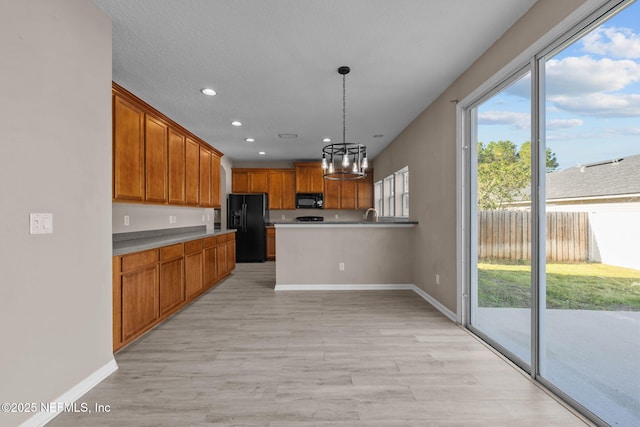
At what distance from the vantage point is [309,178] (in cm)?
721

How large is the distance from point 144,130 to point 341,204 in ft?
16.4

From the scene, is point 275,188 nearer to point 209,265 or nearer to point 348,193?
point 348,193

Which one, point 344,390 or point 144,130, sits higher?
point 144,130

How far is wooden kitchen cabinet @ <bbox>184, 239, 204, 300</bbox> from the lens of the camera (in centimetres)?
360

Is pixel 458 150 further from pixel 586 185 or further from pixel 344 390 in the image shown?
pixel 344 390

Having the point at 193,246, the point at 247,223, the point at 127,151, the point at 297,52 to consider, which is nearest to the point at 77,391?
the point at 127,151

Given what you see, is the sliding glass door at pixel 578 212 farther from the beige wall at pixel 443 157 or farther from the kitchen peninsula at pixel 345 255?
the kitchen peninsula at pixel 345 255

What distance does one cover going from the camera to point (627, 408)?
1575mm

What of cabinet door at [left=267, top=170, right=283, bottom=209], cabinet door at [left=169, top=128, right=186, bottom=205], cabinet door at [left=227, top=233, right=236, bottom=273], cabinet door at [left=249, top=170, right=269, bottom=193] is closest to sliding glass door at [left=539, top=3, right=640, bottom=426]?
cabinet door at [left=169, top=128, right=186, bottom=205]

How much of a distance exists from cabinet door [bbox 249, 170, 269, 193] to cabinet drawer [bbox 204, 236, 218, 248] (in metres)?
2.84

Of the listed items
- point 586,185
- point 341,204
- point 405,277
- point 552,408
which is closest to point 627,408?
point 552,408

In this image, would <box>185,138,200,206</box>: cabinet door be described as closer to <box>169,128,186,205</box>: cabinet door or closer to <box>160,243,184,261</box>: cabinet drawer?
<box>169,128,186,205</box>: cabinet door

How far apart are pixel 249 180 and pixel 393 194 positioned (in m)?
3.65

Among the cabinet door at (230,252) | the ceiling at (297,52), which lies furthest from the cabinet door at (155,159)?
the cabinet door at (230,252)
